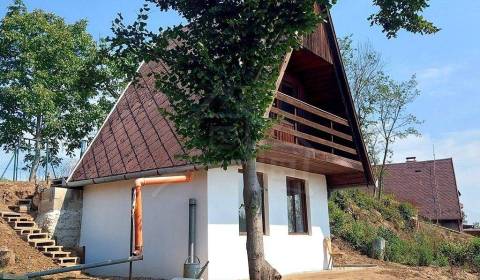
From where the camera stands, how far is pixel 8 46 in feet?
64.6

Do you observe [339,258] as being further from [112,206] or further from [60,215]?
[60,215]

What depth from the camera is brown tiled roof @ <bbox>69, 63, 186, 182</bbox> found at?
1016 centimetres

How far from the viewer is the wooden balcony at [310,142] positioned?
10344mm

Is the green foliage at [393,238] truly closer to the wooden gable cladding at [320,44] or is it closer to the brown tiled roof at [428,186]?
the wooden gable cladding at [320,44]

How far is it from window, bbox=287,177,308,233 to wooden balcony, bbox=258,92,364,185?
0.49 m

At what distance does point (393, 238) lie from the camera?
18641 mm

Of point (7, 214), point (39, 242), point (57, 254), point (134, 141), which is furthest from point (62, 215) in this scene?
point (134, 141)

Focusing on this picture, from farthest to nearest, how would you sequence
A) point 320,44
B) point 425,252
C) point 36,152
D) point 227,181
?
1. point 36,152
2. point 425,252
3. point 320,44
4. point 227,181

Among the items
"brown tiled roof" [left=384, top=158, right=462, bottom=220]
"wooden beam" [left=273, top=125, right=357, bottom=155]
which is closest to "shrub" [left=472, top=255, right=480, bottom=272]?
"wooden beam" [left=273, top=125, right=357, bottom=155]

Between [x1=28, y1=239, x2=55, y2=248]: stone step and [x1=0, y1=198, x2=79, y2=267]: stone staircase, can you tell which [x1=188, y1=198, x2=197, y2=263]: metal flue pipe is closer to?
[x1=0, y1=198, x2=79, y2=267]: stone staircase

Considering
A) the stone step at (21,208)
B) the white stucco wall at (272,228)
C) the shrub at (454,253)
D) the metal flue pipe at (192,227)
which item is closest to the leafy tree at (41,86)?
the stone step at (21,208)

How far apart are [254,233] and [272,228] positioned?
440 cm

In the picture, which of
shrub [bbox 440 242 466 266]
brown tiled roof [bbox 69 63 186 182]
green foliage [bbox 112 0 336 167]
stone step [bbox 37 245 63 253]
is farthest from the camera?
shrub [bbox 440 242 466 266]

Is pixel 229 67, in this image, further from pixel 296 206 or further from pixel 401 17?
pixel 296 206
